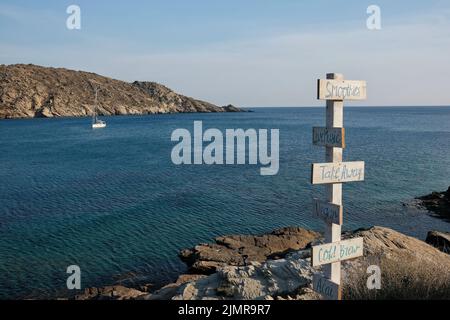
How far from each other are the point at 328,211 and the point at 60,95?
518ft

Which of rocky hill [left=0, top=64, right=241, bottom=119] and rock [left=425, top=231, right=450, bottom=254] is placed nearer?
rock [left=425, top=231, right=450, bottom=254]

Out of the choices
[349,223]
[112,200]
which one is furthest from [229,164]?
[349,223]

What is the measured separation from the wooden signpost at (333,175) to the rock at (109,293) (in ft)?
28.1

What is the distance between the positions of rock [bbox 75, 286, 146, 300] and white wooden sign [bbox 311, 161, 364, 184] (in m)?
9.20

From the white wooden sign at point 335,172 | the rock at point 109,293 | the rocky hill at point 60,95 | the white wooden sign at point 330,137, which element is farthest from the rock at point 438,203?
the rocky hill at point 60,95

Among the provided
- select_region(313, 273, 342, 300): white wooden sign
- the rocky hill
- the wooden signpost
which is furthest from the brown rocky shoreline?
the rocky hill

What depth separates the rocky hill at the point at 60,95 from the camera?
13762cm

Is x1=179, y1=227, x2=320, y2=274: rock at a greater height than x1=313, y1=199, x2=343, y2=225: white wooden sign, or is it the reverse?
x1=313, y1=199, x2=343, y2=225: white wooden sign

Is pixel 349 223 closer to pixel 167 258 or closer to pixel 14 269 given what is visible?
pixel 167 258

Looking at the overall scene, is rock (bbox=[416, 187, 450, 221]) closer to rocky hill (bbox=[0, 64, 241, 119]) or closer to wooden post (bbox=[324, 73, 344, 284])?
wooden post (bbox=[324, 73, 344, 284])

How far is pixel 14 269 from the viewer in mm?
18406

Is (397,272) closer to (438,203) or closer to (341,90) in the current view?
(341,90)

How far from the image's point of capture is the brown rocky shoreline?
27.6ft

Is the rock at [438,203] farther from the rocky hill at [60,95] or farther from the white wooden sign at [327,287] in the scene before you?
the rocky hill at [60,95]
